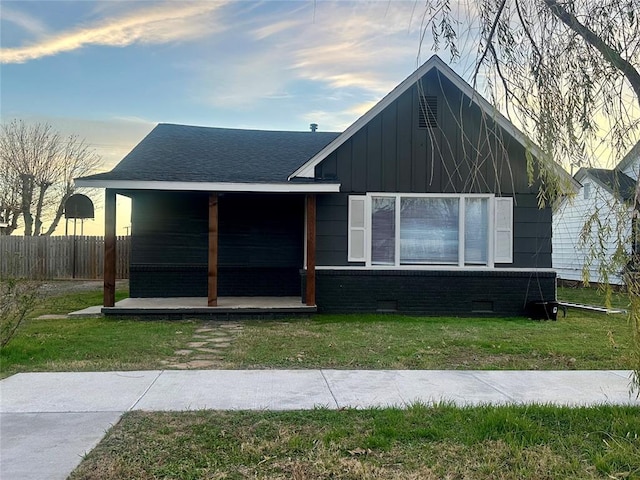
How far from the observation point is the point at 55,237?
855 inches

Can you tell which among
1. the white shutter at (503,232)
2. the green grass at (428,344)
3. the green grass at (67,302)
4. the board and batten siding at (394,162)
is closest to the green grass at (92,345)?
the green grass at (428,344)

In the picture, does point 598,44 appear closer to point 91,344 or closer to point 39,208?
point 91,344

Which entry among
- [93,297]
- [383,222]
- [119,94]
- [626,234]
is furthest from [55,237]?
[626,234]

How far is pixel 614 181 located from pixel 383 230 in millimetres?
7141

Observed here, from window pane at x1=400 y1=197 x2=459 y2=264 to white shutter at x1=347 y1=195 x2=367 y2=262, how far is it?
2.67 ft

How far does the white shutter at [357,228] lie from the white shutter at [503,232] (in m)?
2.79

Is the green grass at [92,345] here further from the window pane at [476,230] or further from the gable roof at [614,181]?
the window pane at [476,230]

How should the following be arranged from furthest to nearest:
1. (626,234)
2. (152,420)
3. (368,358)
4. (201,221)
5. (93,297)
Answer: (93,297)
(201,221)
(368,358)
(152,420)
(626,234)

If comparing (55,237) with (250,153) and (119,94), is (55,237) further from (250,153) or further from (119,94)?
(250,153)

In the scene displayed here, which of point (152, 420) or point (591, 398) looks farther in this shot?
point (591, 398)

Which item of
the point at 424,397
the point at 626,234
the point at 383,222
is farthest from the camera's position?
the point at 383,222

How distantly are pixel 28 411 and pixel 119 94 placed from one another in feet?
34.6

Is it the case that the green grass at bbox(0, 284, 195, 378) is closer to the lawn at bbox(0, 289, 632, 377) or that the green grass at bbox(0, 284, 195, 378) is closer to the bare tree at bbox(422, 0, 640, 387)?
the lawn at bbox(0, 289, 632, 377)

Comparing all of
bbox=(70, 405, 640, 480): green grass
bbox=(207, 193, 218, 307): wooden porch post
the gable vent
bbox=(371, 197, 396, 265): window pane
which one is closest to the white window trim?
bbox=(371, 197, 396, 265): window pane
